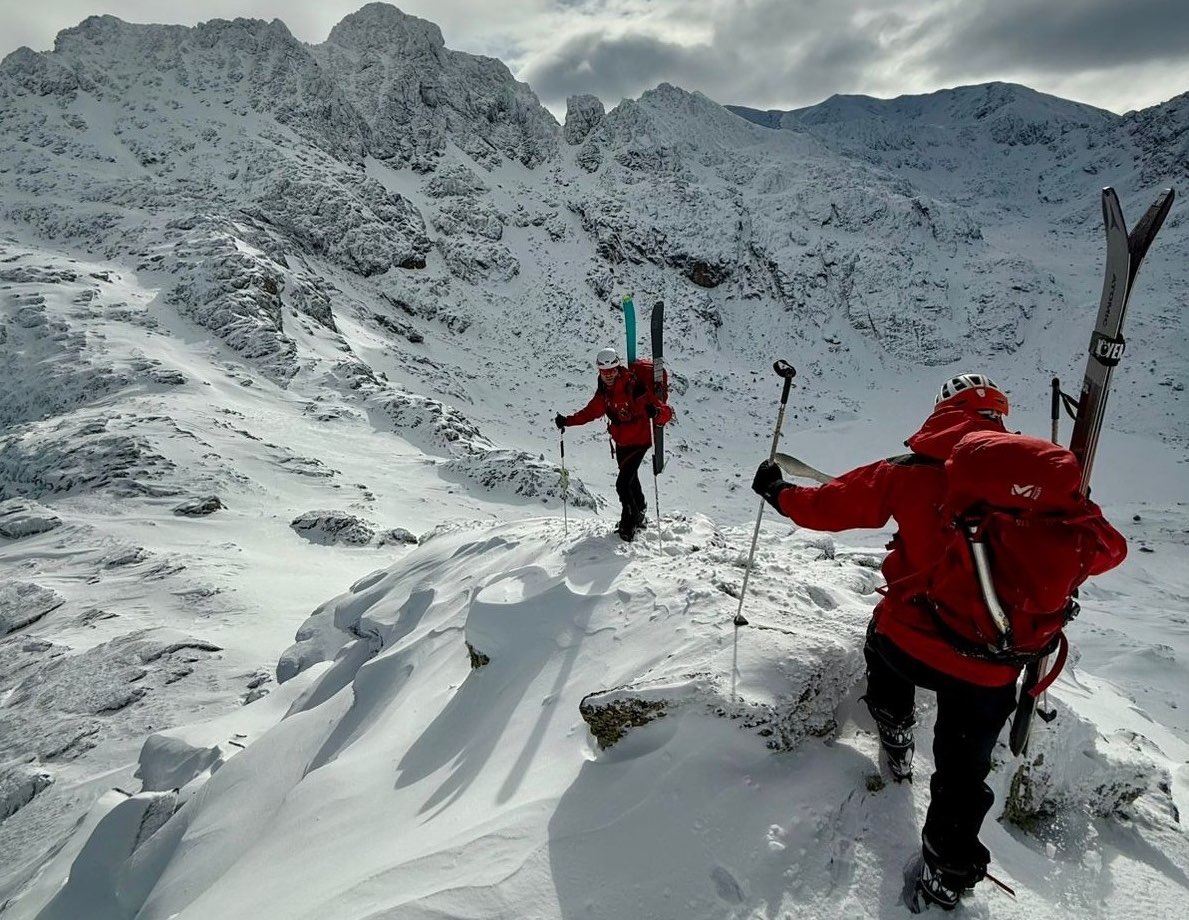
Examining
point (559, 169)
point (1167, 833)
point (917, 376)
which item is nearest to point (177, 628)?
point (1167, 833)

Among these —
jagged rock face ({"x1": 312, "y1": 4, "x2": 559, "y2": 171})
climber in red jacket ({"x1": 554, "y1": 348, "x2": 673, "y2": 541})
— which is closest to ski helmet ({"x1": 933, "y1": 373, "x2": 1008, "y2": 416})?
climber in red jacket ({"x1": 554, "y1": 348, "x2": 673, "y2": 541})

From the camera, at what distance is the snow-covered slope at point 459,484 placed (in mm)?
3014

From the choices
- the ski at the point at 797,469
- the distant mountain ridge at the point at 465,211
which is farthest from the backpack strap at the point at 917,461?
the distant mountain ridge at the point at 465,211

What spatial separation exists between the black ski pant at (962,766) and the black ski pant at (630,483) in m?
3.93

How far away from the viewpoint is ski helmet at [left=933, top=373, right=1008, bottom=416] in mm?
2953

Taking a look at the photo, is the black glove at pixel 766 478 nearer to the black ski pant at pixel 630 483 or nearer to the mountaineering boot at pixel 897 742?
the mountaineering boot at pixel 897 742

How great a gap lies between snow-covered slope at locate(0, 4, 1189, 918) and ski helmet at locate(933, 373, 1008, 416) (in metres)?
1.58

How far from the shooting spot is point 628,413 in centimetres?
681

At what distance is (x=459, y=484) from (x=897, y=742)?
A: 46.4 ft

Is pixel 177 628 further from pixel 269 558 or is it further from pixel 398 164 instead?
pixel 398 164

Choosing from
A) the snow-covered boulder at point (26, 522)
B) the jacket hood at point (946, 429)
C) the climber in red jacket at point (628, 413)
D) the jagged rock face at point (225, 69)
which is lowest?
the snow-covered boulder at point (26, 522)

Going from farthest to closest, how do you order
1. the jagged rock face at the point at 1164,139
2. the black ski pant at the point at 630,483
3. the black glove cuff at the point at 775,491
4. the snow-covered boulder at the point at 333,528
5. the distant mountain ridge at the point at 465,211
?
the jagged rock face at the point at 1164,139
the distant mountain ridge at the point at 465,211
the snow-covered boulder at the point at 333,528
the black ski pant at the point at 630,483
the black glove cuff at the point at 775,491

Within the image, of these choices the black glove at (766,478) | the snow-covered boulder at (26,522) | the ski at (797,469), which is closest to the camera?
the black glove at (766,478)

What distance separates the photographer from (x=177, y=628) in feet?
25.2
